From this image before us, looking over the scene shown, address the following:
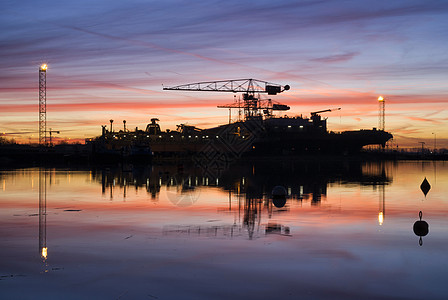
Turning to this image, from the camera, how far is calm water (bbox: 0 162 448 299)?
11609mm

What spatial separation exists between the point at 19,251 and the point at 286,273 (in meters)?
8.06

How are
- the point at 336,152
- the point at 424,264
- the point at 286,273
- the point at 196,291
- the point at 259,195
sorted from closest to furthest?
the point at 196,291 < the point at 286,273 < the point at 424,264 < the point at 259,195 < the point at 336,152

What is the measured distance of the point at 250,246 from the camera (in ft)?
54.2

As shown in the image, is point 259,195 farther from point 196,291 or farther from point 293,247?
point 196,291

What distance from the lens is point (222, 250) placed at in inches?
626

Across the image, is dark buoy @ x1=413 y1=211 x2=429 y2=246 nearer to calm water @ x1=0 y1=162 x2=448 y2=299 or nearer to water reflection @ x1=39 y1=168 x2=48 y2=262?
calm water @ x1=0 y1=162 x2=448 y2=299

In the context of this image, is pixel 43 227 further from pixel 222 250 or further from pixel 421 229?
pixel 421 229

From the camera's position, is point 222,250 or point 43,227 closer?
point 222,250

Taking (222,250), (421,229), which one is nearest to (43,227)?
(222,250)

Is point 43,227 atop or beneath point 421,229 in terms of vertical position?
beneath

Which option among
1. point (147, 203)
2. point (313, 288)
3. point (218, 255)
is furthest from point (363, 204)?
point (313, 288)

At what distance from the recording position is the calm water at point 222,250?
11609 mm

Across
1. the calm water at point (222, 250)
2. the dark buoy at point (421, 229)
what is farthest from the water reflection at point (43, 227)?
the dark buoy at point (421, 229)

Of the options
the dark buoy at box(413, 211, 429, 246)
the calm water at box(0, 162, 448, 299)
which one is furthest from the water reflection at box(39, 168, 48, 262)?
→ the dark buoy at box(413, 211, 429, 246)
